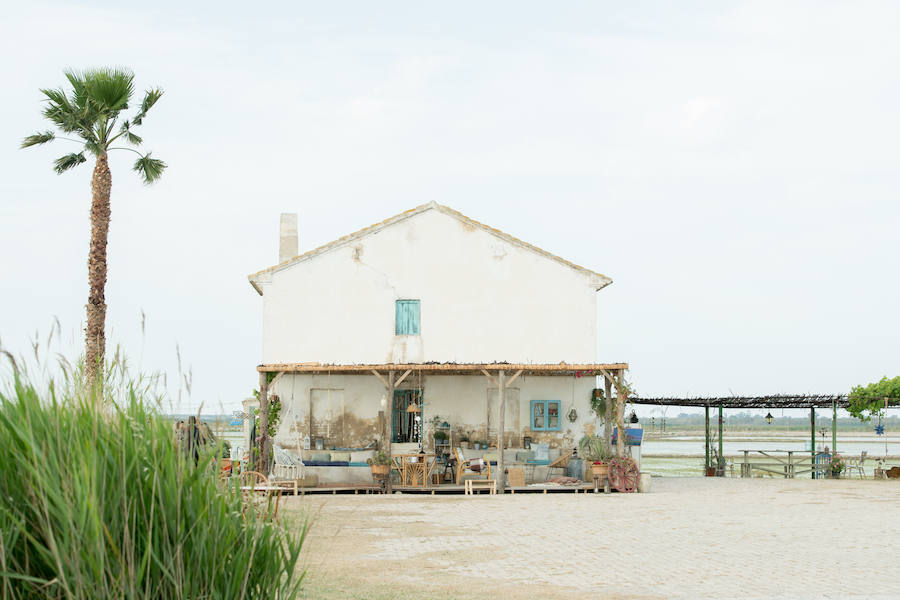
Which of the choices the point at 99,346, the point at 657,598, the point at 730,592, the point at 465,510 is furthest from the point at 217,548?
the point at 99,346

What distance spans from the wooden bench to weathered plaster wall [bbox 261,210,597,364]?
330cm

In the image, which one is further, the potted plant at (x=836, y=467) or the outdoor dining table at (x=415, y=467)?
the potted plant at (x=836, y=467)

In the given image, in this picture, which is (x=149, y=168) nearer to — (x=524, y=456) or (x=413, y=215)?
(x=413, y=215)

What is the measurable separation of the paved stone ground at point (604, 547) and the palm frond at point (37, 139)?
418 inches

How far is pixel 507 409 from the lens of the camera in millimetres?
21797

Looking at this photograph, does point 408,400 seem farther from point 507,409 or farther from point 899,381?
point 899,381

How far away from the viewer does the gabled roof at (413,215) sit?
870 inches

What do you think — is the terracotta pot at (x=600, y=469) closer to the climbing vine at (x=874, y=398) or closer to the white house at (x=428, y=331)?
the white house at (x=428, y=331)

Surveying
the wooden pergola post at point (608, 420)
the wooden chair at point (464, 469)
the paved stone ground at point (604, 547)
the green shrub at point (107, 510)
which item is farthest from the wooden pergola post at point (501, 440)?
the green shrub at point (107, 510)

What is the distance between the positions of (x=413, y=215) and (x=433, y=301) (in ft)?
6.91

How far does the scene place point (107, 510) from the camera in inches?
178

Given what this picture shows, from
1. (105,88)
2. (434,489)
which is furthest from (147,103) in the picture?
(434,489)

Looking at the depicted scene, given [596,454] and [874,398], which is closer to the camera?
[596,454]

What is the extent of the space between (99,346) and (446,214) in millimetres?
8373
